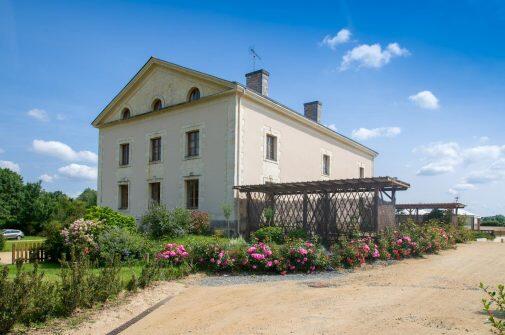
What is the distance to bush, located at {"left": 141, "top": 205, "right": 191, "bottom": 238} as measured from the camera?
16.4 m

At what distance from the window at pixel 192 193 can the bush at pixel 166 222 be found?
2.55m

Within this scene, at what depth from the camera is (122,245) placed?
11.6 meters

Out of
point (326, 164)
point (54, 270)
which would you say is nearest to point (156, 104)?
point (326, 164)

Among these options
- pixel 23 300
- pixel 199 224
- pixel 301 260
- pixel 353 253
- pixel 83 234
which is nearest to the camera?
pixel 23 300

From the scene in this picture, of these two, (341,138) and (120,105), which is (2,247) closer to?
(120,105)

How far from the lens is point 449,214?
2308 cm

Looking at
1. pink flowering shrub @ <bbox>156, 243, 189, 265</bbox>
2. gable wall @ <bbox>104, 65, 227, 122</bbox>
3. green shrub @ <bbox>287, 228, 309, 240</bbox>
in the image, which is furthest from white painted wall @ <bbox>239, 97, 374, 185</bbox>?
pink flowering shrub @ <bbox>156, 243, 189, 265</bbox>

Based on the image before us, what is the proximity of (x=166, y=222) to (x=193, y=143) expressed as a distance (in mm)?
5082

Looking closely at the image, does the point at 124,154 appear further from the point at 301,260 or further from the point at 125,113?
the point at 301,260

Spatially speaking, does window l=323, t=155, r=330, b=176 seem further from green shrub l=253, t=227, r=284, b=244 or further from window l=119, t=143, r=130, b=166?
window l=119, t=143, r=130, b=166

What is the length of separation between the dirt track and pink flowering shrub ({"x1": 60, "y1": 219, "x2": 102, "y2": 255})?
3.86m

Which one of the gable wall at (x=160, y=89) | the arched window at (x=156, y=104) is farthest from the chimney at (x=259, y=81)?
the arched window at (x=156, y=104)

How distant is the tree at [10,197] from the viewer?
136ft

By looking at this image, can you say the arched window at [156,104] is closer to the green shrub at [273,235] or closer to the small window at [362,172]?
the green shrub at [273,235]
